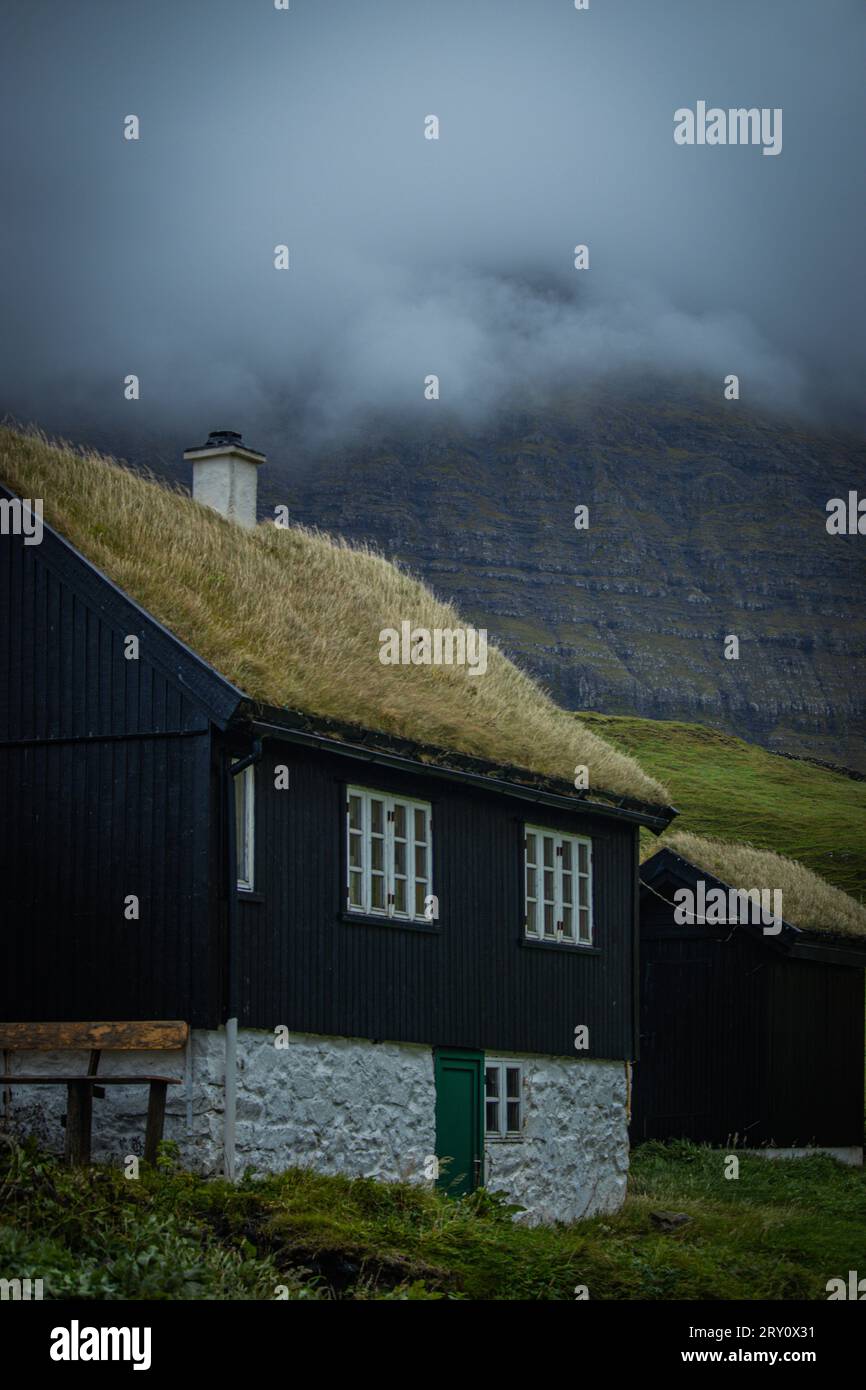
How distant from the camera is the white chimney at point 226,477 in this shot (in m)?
25.2

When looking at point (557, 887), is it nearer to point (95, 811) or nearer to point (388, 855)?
point (388, 855)

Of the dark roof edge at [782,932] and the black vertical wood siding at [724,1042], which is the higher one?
the dark roof edge at [782,932]

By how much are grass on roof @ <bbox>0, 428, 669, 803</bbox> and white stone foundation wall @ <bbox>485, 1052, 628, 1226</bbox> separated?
3924mm

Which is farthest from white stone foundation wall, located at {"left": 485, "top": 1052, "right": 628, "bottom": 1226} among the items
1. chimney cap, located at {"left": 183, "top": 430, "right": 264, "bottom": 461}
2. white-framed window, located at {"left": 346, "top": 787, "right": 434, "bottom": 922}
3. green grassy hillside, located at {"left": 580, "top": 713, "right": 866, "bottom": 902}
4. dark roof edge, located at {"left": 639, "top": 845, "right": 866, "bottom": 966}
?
green grassy hillside, located at {"left": 580, "top": 713, "right": 866, "bottom": 902}

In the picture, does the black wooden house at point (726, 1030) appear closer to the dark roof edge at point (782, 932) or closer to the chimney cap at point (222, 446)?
the dark roof edge at point (782, 932)

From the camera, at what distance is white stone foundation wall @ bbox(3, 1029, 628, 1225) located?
1809 cm

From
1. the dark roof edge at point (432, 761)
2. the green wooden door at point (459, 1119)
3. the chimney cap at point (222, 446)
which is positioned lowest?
the green wooden door at point (459, 1119)

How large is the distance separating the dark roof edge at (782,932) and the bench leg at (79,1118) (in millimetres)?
16568

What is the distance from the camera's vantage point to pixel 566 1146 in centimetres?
2414

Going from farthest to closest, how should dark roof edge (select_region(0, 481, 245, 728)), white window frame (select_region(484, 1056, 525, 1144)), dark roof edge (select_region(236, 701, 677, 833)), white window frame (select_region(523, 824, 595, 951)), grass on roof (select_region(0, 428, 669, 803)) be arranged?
1. white window frame (select_region(523, 824, 595, 951))
2. white window frame (select_region(484, 1056, 525, 1144))
3. grass on roof (select_region(0, 428, 669, 803))
4. dark roof edge (select_region(236, 701, 677, 833))
5. dark roof edge (select_region(0, 481, 245, 728))

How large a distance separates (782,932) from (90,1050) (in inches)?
634

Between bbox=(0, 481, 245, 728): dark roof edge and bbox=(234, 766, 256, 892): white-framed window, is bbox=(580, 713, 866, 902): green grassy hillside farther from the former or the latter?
bbox=(0, 481, 245, 728): dark roof edge

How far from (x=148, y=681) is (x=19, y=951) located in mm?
3181

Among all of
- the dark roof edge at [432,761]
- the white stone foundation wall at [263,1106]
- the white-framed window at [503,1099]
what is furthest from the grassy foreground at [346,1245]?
the dark roof edge at [432,761]
